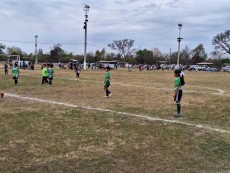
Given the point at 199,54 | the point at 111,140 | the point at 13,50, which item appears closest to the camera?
the point at 111,140

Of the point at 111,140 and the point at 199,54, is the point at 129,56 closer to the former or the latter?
the point at 199,54

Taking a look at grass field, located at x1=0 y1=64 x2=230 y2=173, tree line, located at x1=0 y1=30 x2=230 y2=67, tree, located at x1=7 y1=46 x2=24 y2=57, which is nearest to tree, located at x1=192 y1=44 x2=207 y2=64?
tree line, located at x1=0 y1=30 x2=230 y2=67

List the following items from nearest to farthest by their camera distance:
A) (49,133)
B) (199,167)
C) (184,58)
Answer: (199,167)
(49,133)
(184,58)

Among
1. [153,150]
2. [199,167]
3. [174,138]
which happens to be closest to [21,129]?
[153,150]

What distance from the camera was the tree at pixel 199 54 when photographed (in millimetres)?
86688

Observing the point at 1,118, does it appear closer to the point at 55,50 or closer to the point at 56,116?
the point at 56,116

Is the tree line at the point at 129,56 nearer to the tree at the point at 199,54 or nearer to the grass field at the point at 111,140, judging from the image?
the tree at the point at 199,54

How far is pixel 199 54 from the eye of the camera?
89.6 meters

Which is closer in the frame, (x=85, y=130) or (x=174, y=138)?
(x=174, y=138)

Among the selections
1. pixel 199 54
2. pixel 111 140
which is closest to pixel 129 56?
pixel 199 54

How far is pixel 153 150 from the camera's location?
14.0ft

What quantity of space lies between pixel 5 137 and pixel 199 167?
3826mm

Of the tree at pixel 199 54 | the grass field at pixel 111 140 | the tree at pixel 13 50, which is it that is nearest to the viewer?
the grass field at pixel 111 140

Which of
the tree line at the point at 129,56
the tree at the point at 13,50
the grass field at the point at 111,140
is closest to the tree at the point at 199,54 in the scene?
the tree line at the point at 129,56
